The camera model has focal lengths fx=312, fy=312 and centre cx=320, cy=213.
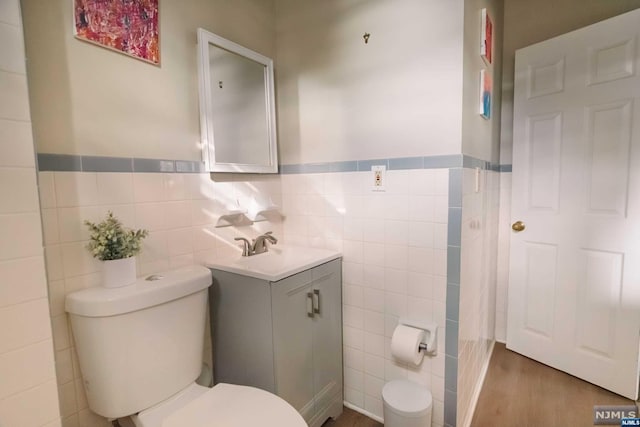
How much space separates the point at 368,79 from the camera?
1505mm

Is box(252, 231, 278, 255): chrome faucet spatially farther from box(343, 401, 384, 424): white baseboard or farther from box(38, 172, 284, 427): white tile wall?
box(343, 401, 384, 424): white baseboard

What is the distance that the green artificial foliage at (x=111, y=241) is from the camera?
1058mm

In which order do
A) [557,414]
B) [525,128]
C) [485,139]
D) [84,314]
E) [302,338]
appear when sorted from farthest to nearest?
[525,128] < [485,139] < [557,414] < [302,338] < [84,314]

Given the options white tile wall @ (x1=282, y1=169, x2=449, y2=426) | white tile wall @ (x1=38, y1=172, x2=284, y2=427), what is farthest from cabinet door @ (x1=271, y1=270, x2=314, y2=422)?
white tile wall @ (x1=38, y1=172, x2=284, y2=427)

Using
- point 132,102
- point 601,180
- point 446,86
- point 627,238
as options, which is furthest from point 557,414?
point 132,102

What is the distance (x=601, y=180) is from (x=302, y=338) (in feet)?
6.14

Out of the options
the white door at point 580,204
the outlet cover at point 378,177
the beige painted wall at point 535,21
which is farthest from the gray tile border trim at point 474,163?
the beige painted wall at point 535,21

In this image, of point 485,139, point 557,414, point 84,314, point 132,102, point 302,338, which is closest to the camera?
point 84,314

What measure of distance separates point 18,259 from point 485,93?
1997 mm

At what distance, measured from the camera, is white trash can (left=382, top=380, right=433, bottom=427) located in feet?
4.33

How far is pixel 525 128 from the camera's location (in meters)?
2.06

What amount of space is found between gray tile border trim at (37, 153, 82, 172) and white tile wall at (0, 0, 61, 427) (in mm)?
168

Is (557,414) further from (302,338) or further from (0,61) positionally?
(0,61)

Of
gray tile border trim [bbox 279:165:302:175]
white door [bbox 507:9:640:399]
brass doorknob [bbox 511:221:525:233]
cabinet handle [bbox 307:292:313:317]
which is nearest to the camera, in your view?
cabinet handle [bbox 307:292:313:317]
